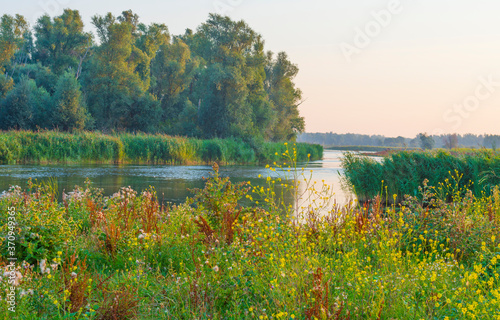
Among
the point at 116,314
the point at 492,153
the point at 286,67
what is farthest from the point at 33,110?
the point at 116,314

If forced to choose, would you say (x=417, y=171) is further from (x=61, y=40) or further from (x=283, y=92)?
(x=61, y=40)

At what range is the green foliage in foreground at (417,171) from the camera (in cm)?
1230

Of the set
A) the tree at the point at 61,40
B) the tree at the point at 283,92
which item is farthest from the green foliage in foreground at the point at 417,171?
the tree at the point at 61,40

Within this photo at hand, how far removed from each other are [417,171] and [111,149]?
21.2 metres

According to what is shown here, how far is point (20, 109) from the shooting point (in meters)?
39.4

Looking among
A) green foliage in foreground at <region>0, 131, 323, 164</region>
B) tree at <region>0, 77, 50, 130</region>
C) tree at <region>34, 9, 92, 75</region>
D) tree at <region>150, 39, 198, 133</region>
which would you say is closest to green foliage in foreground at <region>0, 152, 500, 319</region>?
green foliage in foreground at <region>0, 131, 323, 164</region>

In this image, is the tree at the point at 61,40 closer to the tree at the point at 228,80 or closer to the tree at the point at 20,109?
the tree at the point at 20,109

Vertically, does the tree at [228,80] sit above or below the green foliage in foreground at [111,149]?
above

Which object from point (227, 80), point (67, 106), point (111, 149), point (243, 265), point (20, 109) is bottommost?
point (243, 265)

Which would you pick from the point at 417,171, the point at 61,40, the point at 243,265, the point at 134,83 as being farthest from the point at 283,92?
the point at 243,265

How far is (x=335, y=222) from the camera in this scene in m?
6.06

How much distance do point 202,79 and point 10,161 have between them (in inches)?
1000

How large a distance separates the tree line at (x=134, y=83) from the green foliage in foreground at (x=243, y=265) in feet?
119

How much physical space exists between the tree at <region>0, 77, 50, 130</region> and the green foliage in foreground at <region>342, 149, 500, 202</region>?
34.7 m
